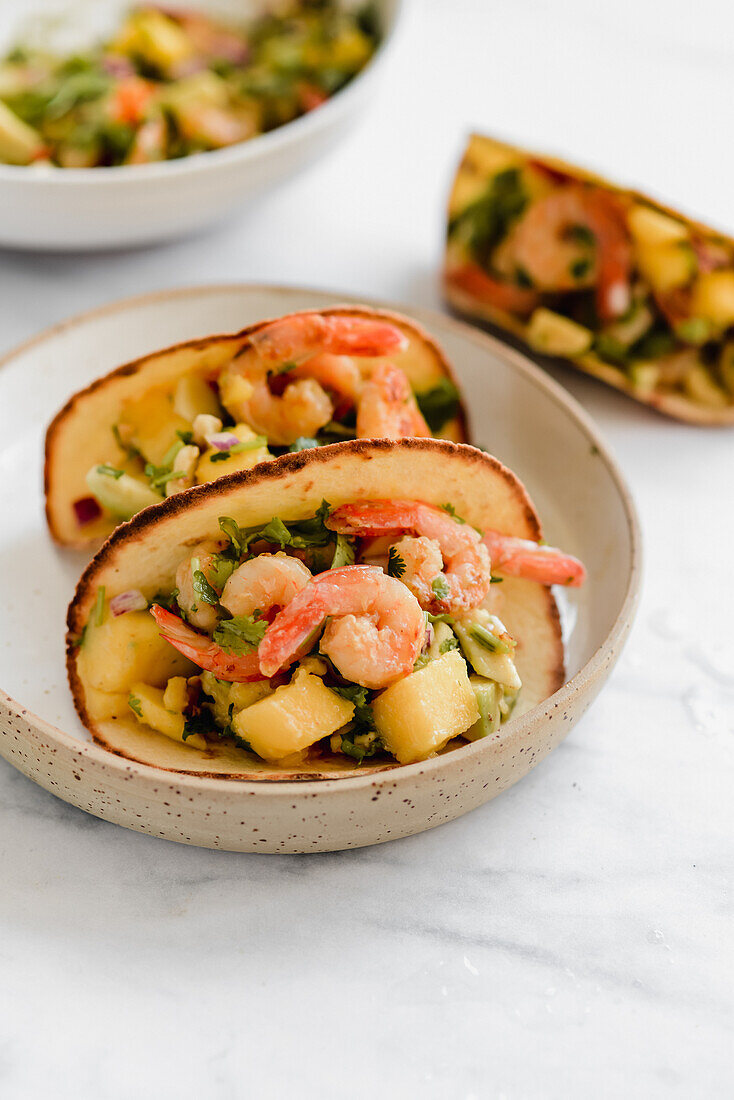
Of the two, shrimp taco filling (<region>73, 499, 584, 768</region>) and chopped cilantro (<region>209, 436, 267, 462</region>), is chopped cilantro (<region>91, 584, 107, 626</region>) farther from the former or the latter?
chopped cilantro (<region>209, 436, 267, 462</region>)

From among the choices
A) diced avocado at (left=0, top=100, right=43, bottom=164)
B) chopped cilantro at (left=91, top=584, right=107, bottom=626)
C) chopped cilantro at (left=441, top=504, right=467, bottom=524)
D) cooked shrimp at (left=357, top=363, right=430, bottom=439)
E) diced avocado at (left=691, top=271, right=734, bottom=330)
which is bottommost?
chopped cilantro at (left=91, top=584, right=107, bottom=626)

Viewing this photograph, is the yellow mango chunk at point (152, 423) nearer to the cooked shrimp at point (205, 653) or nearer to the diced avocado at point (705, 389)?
the cooked shrimp at point (205, 653)

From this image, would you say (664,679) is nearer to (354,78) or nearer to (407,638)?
(407,638)

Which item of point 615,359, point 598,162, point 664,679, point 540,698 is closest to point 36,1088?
point 540,698

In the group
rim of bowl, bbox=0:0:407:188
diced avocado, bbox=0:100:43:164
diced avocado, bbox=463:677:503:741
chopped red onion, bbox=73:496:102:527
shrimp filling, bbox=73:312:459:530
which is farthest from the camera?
diced avocado, bbox=0:100:43:164

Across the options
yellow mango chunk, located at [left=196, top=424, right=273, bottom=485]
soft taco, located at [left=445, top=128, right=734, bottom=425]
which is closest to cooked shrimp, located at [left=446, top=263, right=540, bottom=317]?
soft taco, located at [left=445, top=128, right=734, bottom=425]

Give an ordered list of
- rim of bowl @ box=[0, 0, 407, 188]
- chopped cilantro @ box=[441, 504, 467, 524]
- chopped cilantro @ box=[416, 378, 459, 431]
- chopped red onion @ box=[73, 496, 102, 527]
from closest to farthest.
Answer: chopped cilantro @ box=[441, 504, 467, 524]
chopped red onion @ box=[73, 496, 102, 527]
chopped cilantro @ box=[416, 378, 459, 431]
rim of bowl @ box=[0, 0, 407, 188]

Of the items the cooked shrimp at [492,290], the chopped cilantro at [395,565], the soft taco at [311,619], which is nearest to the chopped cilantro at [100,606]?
the soft taco at [311,619]
